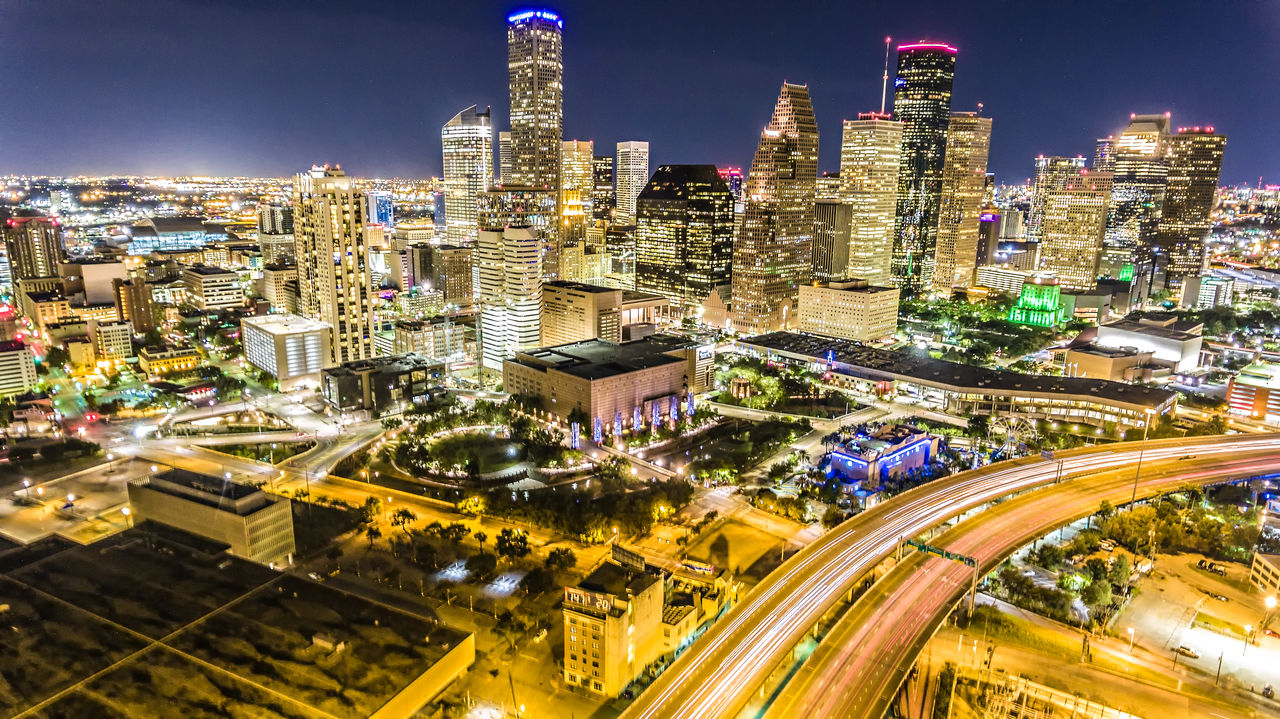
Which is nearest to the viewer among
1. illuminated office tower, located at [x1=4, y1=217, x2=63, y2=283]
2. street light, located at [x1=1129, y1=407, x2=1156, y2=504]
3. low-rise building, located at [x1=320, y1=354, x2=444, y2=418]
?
street light, located at [x1=1129, y1=407, x2=1156, y2=504]

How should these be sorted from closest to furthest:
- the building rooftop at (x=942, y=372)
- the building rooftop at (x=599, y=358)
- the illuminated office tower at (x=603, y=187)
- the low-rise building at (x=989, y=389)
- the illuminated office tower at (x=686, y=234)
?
the building rooftop at (x=599, y=358)
the low-rise building at (x=989, y=389)
the building rooftop at (x=942, y=372)
the illuminated office tower at (x=686, y=234)
the illuminated office tower at (x=603, y=187)

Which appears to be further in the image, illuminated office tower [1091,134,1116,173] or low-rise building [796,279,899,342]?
illuminated office tower [1091,134,1116,173]

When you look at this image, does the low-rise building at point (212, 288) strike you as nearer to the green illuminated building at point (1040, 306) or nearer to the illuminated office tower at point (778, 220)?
the illuminated office tower at point (778, 220)

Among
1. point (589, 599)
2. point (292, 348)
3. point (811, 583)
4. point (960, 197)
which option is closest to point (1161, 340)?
point (960, 197)

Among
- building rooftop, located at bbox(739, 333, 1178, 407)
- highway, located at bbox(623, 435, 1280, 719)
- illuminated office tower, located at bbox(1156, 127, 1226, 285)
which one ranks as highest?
illuminated office tower, located at bbox(1156, 127, 1226, 285)

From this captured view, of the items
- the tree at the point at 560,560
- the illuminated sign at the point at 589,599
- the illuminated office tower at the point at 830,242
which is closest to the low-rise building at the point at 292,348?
the tree at the point at 560,560

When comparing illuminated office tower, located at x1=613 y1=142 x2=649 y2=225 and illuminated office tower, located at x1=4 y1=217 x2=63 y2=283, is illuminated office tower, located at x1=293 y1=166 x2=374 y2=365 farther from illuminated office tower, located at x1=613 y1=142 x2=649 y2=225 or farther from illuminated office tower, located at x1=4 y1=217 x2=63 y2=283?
illuminated office tower, located at x1=613 y1=142 x2=649 y2=225

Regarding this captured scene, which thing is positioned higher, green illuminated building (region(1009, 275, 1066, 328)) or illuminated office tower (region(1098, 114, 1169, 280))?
illuminated office tower (region(1098, 114, 1169, 280))

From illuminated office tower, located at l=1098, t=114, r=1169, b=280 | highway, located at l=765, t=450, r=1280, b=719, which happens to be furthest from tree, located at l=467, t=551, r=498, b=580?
illuminated office tower, located at l=1098, t=114, r=1169, b=280
